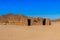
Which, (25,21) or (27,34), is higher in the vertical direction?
(25,21)

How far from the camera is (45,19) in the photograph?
3253cm

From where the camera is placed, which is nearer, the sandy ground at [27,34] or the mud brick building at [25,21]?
the sandy ground at [27,34]

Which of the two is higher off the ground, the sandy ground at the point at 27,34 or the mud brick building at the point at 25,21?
the mud brick building at the point at 25,21

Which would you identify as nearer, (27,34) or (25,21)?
(27,34)

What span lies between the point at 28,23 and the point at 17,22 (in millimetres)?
2732

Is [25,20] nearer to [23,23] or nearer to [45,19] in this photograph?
[23,23]

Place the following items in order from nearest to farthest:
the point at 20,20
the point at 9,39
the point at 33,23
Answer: the point at 9,39
the point at 20,20
the point at 33,23

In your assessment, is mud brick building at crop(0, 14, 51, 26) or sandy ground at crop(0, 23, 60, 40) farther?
mud brick building at crop(0, 14, 51, 26)

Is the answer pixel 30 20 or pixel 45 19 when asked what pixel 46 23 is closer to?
pixel 45 19

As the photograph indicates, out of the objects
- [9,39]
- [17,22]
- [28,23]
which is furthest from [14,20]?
[9,39]

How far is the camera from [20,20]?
29438mm

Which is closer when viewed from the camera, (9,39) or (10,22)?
(9,39)

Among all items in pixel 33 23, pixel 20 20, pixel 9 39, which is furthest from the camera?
pixel 33 23

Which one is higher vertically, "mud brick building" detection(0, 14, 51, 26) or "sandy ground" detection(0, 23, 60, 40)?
"mud brick building" detection(0, 14, 51, 26)
